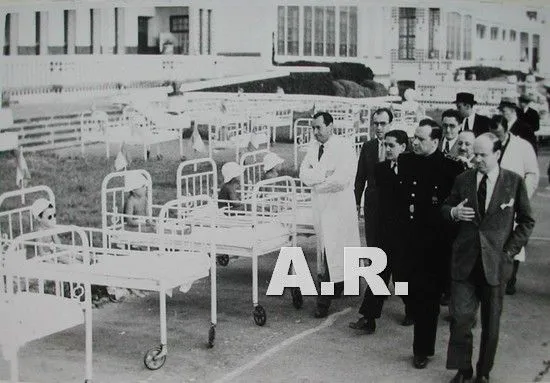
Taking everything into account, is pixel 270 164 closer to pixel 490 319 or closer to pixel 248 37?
pixel 248 37

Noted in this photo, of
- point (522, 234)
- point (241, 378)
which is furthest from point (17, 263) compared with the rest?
point (522, 234)

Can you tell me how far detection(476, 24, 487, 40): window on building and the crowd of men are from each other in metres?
0.46

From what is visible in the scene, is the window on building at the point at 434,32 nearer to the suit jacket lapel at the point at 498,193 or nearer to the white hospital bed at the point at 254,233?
the white hospital bed at the point at 254,233

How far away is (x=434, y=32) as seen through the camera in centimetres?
544

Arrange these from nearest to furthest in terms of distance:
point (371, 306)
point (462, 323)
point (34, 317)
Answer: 1. point (34, 317)
2. point (462, 323)
3. point (371, 306)

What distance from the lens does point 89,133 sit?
19.1ft

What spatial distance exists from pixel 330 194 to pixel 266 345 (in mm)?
999

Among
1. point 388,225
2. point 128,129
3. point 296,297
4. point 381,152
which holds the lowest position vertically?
point 296,297

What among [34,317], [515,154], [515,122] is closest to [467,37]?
[515,122]

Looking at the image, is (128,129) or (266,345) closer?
(266,345)

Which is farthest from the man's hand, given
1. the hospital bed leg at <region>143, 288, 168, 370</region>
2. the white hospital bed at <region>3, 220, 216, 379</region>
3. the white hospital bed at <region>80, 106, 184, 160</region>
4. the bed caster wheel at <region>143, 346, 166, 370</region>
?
the white hospital bed at <region>80, 106, 184, 160</region>

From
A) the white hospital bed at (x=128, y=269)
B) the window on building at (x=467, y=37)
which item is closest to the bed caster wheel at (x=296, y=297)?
the white hospital bed at (x=128, y=269)

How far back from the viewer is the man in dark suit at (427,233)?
14.5ft

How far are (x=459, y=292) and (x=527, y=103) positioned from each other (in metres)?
1.89
